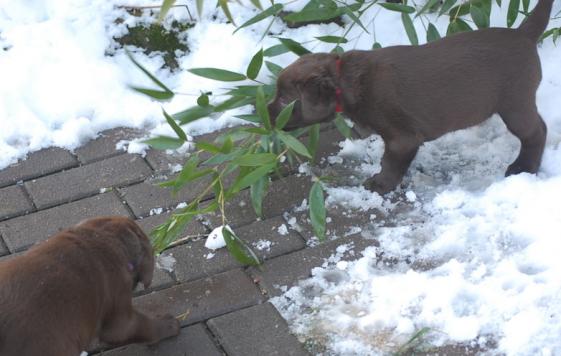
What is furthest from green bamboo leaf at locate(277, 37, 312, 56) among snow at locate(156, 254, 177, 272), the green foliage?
snow at locate(156, 254, 177, 272)

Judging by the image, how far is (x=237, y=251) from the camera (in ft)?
11.5

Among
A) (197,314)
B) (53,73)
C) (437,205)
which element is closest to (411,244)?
(437,205)

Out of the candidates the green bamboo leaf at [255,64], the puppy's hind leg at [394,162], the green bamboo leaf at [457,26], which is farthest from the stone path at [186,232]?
the green bamboo leaf at [457,26]

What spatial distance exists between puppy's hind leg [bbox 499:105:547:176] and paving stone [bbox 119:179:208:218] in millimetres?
1350

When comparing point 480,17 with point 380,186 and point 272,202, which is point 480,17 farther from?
point 272,202

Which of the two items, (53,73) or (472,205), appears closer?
(472,205)

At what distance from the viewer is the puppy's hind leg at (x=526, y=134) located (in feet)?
12.5

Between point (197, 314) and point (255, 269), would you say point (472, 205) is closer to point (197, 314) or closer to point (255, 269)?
point (255, 269)

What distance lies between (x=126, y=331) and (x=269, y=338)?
50 cm

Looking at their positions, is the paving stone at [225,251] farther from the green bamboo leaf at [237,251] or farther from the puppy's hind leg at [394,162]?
the puppy's hind leg at [394,162]

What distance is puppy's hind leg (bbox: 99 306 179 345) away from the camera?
2.98 metres

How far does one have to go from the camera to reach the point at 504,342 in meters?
3.02

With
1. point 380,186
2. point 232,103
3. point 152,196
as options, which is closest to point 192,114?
point 232,103

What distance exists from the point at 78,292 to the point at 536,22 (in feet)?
7.30
